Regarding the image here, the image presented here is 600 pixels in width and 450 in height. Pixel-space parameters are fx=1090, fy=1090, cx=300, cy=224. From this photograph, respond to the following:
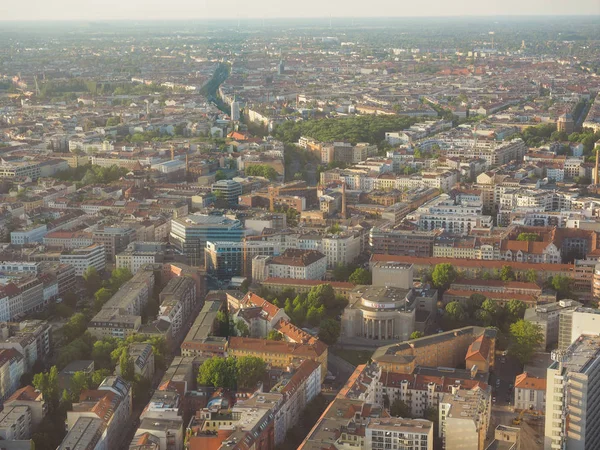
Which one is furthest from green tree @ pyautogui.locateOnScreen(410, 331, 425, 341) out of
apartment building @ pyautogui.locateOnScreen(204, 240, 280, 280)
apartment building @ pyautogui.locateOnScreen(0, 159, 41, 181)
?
apartment building @ pyautogui.locateOnScreen(0, 159, 41, 181)

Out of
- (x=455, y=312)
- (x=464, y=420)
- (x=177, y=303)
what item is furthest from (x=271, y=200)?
(x=464, y=420)

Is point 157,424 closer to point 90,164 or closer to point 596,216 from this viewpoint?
point 596,216

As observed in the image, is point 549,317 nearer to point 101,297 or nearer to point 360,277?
point 360,277

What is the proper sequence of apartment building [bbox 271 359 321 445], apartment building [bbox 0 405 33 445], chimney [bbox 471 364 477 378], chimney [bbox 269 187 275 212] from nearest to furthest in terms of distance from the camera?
apartment building [bbox 0 405 33 445] < apartment building [bbox 271 359 321 445] < chimney [bbox 471 364 477 378] < chimney [bbox 269 187 275 212]

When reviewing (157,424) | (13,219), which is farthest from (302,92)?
(157,424)

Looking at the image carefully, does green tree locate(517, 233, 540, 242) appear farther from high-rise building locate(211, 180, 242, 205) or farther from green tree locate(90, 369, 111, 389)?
green tree locate(90, 369, 111, 389)

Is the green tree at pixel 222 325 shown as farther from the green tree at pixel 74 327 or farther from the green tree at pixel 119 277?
the green tree at pixel 119 277
